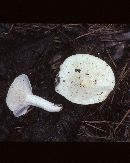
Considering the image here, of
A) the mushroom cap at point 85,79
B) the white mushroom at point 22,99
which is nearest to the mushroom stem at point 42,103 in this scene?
the white mushroom at point 22,99

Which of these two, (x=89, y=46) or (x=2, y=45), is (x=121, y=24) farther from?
(x=2, y=45)

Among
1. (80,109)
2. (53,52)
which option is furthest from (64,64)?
(80,109)

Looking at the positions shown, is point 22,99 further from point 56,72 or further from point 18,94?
point 56,72

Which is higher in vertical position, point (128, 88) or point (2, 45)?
point (2, 45)

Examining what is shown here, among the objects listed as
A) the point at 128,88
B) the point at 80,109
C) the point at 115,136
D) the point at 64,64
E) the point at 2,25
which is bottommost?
the point at 115,136

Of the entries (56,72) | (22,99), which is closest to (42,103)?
(22,99)

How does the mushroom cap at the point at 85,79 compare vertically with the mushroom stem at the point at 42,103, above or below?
above

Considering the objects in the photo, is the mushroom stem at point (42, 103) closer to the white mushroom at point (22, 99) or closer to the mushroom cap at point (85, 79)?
the white mushroom at point (22, 99)
